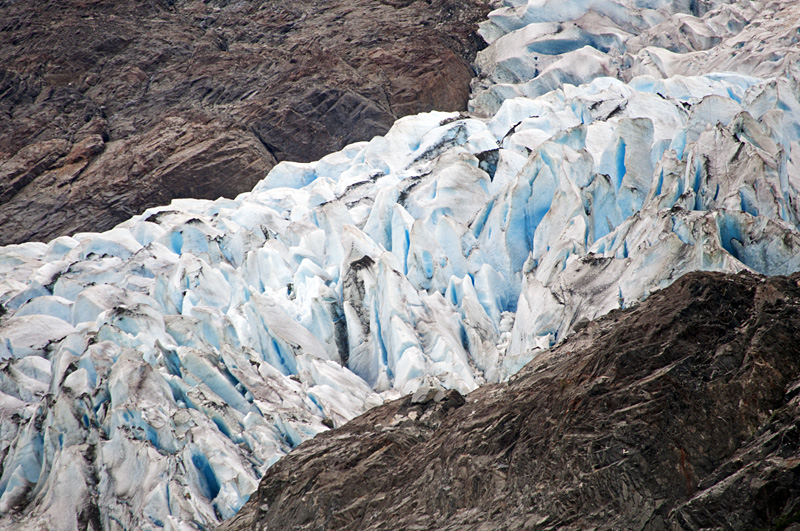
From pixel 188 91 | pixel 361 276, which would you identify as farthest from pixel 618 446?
pixel 188 91

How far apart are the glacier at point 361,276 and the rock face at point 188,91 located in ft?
11.6

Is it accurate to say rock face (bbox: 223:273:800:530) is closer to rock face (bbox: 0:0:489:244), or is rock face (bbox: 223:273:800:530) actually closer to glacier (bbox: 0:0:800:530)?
glacier (bbox: 0:0:800:530)

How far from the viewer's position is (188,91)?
29.9m

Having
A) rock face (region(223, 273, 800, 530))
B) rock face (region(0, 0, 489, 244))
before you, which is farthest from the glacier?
rock face (region(0, 0, 489, 244))

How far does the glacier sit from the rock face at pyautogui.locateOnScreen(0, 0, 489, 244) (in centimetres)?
353

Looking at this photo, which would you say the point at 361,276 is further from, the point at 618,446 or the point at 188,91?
the point at 188,91

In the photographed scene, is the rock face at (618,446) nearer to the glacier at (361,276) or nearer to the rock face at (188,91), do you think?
the glacier at (361,276)

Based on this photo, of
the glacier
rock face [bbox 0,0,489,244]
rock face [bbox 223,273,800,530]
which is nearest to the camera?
rock face [bbox 223,273,800,530]

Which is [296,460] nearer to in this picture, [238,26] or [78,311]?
[78,311]

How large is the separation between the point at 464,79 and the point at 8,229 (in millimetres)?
18679

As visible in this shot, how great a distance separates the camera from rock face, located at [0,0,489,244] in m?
25.9

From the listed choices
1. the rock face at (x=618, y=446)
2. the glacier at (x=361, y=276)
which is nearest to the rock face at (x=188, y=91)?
the glacier at (x=361, y=276)

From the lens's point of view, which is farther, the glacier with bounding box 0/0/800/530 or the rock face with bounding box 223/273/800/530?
the glacier with bounding box 0/0/800/530

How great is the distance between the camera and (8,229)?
24672 millimetres
